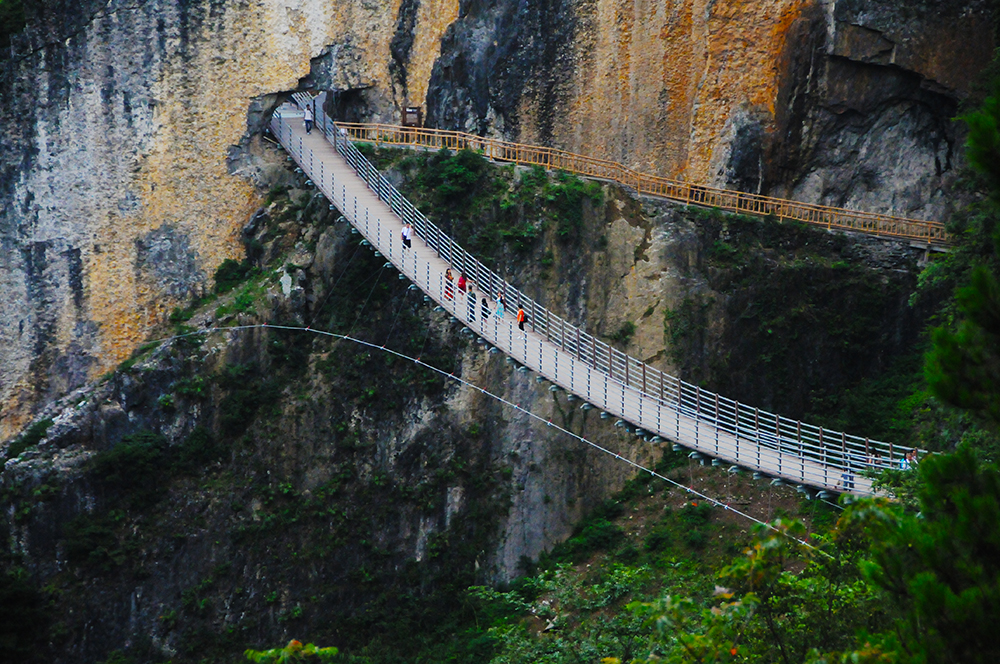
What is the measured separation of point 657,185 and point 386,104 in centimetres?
507

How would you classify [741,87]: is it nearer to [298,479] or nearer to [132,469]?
[298,479]

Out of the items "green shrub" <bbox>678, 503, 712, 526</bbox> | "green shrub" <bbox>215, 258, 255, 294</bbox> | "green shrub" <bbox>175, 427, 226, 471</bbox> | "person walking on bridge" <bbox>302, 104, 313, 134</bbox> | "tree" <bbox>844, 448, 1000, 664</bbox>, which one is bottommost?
"green shrub" <bbox>678, 503, 712, 526</bbox>

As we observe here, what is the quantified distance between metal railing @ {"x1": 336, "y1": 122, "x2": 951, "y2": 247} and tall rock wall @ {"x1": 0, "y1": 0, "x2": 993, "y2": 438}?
12.6 inches

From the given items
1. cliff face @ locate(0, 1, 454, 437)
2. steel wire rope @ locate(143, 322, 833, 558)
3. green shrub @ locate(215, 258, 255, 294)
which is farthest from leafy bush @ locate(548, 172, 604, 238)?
green shrub @ locate(215, 258, 255, 294)

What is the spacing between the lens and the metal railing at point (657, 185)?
23000 millimetres

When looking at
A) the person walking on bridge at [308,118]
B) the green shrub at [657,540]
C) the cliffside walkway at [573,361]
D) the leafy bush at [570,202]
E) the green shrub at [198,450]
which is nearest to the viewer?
the cliffside walkway at [573,361]

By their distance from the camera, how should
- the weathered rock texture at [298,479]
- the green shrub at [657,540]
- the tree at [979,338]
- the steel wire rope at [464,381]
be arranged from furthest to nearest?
the steel wire rope at [464,381], the weathered rock texture at [298,479], the green shrub at [657,540], the tree at [979,338]

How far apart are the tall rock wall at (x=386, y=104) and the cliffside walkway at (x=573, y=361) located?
153 centimetres

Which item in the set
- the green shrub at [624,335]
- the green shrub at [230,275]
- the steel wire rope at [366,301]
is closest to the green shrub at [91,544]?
the green shrub at [230,275]

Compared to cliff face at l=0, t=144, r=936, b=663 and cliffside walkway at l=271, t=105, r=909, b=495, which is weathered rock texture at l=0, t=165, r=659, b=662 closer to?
cliff face at l=0, t=144, r=936, b=663

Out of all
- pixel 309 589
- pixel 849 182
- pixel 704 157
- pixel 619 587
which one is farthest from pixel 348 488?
pixel 849 182

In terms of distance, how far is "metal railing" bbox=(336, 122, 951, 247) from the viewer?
75.5 feet

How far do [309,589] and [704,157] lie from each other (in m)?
9.90

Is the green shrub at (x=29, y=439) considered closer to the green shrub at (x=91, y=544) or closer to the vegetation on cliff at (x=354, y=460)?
the vegetation on cliff at (x=354, y=460)
